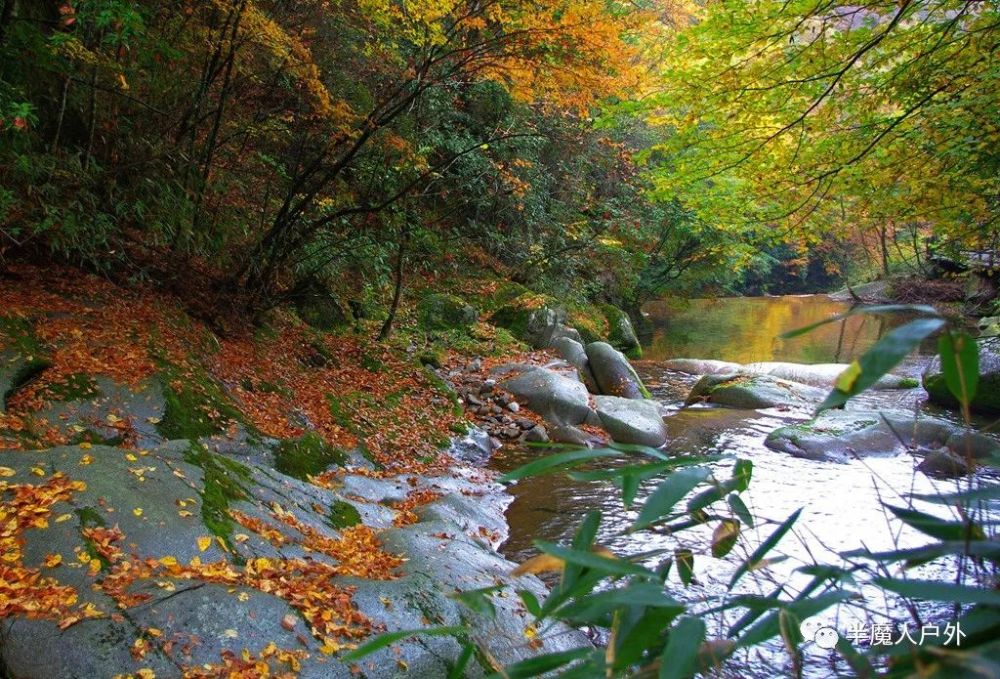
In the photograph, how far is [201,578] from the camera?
9.95 ft

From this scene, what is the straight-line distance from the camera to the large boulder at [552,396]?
9281 millimetres

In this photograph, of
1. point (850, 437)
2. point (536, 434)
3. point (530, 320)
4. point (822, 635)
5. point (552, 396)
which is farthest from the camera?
point (530, 320)

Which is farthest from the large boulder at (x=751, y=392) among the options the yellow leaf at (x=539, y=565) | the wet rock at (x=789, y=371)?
the yellow leaf at (x=539, y=565)

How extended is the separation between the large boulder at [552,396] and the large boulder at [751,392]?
11.3 feet

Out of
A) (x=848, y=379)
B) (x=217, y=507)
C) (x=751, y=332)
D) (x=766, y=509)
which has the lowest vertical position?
(x=751, y=332)

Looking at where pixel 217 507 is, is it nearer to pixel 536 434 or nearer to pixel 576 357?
pixel 536 434

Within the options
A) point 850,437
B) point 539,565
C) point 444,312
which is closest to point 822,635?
point 539,565

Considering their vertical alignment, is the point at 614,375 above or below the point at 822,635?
below

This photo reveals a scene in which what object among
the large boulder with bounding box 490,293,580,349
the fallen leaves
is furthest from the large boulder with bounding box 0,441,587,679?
the large boulder with bounding box 490,293,580,349

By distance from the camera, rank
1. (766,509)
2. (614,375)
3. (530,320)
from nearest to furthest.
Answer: (766,509) → (614,375) → (530,320)

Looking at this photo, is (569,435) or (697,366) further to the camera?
(697,366)

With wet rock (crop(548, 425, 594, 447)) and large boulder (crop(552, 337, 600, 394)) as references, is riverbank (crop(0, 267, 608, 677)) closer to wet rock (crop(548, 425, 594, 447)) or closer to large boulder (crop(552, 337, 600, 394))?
wet rock (crop(548, 425, 594, 447))

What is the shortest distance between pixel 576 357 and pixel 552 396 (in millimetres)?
3149

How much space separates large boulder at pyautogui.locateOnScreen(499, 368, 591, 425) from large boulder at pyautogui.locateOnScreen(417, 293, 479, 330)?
221 centimetres
